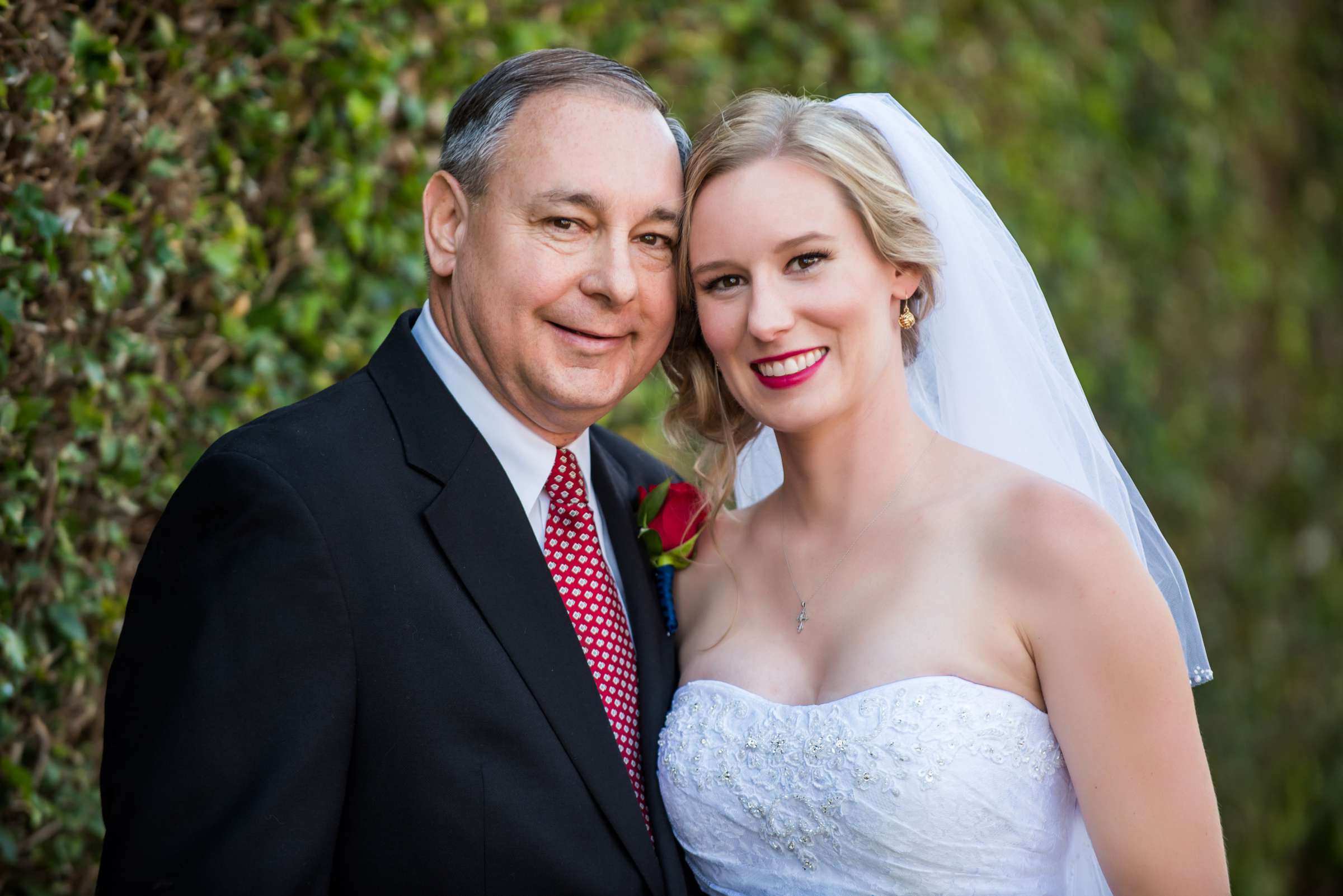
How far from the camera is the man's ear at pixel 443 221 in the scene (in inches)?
102

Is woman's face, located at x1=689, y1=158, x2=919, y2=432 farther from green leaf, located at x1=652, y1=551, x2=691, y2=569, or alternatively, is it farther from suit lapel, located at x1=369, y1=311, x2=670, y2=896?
suit lapel, located at x1=369, y1=311, x2=670, y2=896

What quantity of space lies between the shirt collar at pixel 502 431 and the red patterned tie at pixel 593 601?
0.15ft

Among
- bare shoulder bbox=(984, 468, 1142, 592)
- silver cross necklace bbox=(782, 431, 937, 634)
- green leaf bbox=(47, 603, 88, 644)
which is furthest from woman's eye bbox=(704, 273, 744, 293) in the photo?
green leaf bbox=(47, 603, 88, 644)

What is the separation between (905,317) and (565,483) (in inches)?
33.5

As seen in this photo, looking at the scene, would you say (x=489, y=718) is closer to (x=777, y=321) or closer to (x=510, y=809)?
(x=510, y=809)

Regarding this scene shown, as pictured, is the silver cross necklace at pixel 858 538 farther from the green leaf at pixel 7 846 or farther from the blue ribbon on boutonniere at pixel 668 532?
the green leaf at pixel 7 846

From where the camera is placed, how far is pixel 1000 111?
→ 5191 mm

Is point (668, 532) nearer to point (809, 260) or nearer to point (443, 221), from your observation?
point (809, 260)

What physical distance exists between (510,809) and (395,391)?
86cm

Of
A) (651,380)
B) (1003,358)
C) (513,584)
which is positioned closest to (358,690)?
(513,584)

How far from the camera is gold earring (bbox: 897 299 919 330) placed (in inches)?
107

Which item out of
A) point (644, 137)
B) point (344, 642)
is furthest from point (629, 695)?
point (644, 137)

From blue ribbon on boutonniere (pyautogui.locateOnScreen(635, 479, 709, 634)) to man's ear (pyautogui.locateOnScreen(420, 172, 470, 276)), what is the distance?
28.5 inches

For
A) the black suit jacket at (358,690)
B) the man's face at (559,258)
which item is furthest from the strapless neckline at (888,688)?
the man's face at (559,258)
